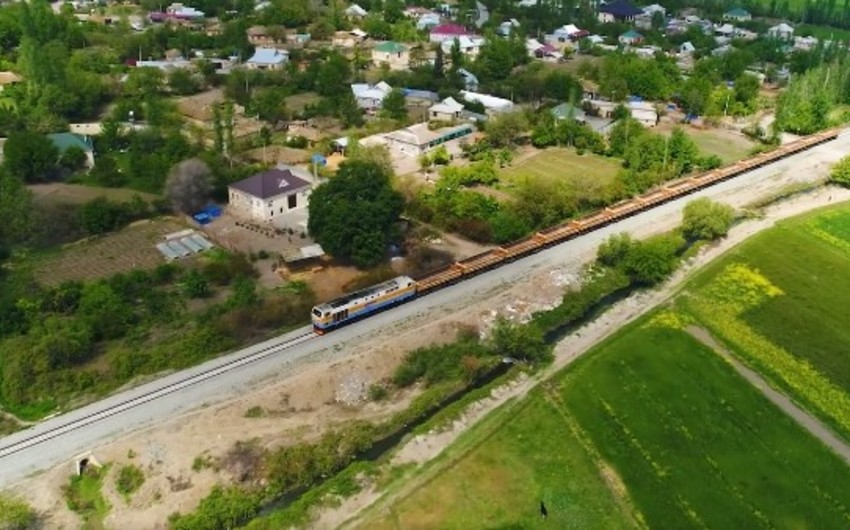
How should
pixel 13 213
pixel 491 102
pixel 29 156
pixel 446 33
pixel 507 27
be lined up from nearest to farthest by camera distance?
pixel 13 213, pixel 29 156, pixel 491 102, pixel 446 33, pixel 507 27

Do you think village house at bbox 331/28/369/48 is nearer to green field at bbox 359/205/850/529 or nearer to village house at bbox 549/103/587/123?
village house at bbox 549/103/587/123

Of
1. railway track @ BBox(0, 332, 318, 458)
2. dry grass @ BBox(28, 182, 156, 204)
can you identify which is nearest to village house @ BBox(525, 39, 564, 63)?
dry grass @ BBox(28, 182, 156, 204)

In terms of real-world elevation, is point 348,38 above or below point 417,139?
above

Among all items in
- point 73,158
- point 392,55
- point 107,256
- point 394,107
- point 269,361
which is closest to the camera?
point 269,361

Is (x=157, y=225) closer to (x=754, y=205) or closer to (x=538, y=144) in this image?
(x=538, y=144)

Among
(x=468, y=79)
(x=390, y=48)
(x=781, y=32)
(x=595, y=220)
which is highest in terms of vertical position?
(x=781, y=32)

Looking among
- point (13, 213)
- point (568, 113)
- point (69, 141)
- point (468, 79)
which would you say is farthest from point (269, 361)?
point (468, 79)

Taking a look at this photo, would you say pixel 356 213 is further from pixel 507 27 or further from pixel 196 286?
pixel 507 27
